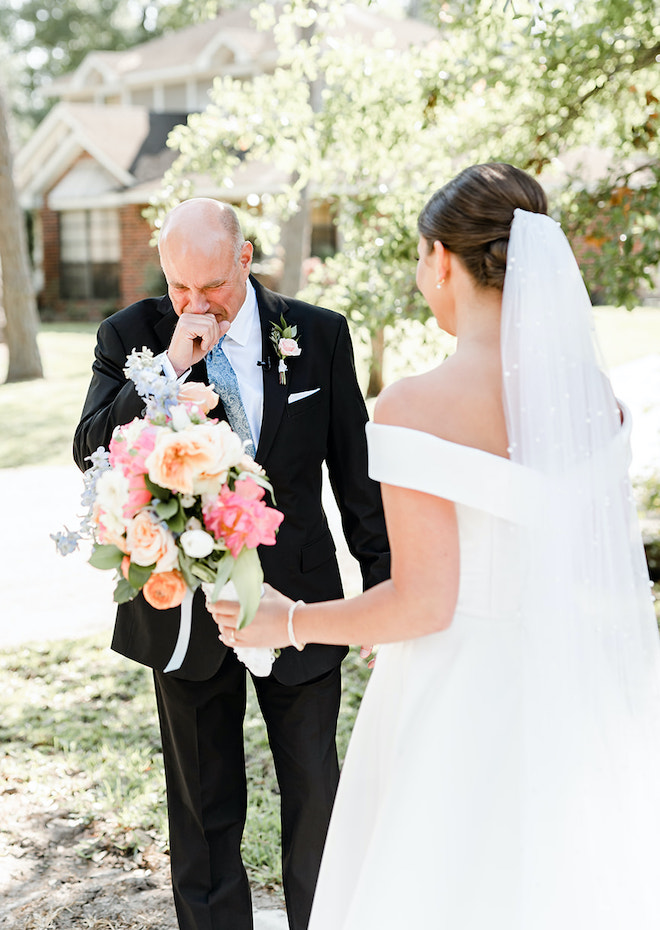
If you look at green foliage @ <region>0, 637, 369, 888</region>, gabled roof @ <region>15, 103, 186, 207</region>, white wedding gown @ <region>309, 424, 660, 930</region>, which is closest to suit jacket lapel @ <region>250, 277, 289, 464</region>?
white wedding gown @ <region>309, 424, 660, 930</region>

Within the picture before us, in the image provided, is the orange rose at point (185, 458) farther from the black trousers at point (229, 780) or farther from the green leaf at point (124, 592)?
the black trousers at point (229, 780)

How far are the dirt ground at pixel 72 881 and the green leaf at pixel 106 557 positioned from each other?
1931 millimetres

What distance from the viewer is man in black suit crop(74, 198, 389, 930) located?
276 cm

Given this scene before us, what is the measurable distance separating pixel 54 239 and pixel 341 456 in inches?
1062

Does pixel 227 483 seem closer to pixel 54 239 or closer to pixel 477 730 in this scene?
pixel 477 730

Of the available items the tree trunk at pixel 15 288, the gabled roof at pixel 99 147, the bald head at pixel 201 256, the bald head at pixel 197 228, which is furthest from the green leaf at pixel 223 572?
the gabled roof at pixel 99 147

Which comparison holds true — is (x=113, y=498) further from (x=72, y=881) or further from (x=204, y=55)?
(x=204, y=55)

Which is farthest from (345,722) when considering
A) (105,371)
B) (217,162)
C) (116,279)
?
(116,279)

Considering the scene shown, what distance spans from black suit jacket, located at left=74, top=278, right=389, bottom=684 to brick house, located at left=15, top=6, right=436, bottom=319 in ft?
72.8

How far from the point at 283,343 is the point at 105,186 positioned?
84.0ft

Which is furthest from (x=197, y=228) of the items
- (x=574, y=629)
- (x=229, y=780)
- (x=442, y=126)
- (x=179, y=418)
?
(x=442, y=126)

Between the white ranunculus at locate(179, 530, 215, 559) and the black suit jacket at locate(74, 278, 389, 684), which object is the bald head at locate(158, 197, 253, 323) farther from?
the white ranunculus at locate(179, 530, 215, 559)

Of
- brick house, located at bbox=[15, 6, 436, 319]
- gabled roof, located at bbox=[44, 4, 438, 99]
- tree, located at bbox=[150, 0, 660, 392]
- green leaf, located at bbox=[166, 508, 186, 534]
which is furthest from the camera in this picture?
gabled roof, located at bbox=[44, 4, 438, 99]

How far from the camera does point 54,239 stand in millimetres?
27906
